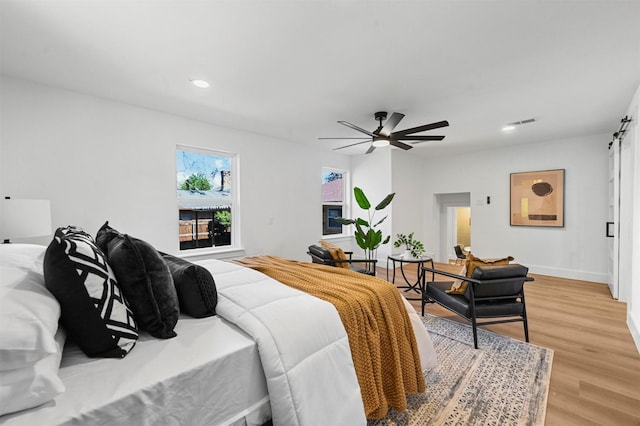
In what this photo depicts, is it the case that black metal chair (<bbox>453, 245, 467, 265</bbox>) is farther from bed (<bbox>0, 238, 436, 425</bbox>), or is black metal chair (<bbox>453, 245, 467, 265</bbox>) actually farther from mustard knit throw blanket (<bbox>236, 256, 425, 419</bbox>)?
bed (<bbox>0, 238, 436, 425</bbox>)

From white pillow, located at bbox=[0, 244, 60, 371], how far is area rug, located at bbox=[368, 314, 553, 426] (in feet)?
5.45

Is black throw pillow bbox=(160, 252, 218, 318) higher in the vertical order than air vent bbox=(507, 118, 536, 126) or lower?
lower

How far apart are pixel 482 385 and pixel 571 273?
14.8 feet

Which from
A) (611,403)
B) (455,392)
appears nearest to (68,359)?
(455,392)

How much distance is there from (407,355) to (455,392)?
593mm

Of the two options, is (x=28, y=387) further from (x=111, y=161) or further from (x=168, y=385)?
(x=111, y=161)

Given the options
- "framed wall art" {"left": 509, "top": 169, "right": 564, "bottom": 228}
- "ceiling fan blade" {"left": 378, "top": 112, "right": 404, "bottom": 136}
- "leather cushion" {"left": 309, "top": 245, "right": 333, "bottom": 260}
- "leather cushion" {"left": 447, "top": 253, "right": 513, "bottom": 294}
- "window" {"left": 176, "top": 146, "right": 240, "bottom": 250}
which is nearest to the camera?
"leather cushion" {"left": 447, "top": 253, "right": 513, "bottom": 294}

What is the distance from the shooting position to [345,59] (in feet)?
7.86

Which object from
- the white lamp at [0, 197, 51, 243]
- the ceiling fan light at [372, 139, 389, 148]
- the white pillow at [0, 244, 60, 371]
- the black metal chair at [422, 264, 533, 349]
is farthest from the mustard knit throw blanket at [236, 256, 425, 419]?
the ceiling fan light at [372, 139, 389, 148]

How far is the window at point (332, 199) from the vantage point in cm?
625

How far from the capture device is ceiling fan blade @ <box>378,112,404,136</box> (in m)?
3.11

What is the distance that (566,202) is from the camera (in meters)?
5.09

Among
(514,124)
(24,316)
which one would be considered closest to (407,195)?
(514,124)

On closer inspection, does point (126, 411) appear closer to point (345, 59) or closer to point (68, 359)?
point (68, 359)
